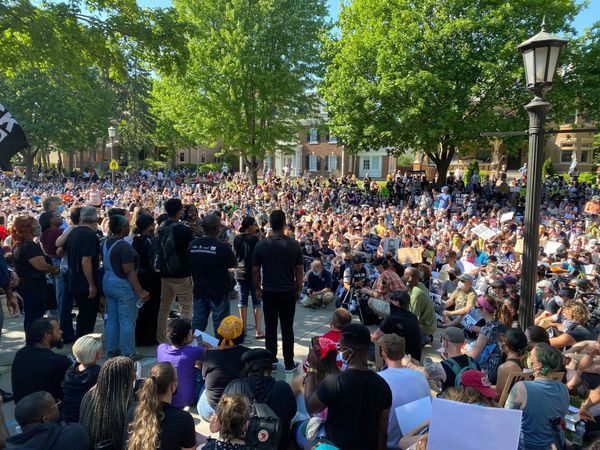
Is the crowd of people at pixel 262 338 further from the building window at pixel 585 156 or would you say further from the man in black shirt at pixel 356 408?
the building window at pixel 585 156

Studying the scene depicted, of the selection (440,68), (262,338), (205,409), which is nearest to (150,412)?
(205,409)

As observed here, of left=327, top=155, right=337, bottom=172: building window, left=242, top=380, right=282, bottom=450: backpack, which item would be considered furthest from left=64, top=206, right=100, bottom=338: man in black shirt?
left=327, top=155, right=337, bottom=172: building window

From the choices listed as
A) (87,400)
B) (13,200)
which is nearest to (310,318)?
(87,400)

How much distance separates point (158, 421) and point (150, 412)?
0.08 metres

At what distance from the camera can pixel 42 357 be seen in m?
3.88

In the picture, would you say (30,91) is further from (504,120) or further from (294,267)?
(294,267)

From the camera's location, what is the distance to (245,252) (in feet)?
23.4

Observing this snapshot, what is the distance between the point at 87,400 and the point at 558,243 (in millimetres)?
11252

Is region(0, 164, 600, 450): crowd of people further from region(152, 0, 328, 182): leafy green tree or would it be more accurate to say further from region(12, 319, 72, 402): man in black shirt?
region(152, 0, 328, 182): leafy green tree

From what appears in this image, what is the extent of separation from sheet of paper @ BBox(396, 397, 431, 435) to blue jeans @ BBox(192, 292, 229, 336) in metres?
3.01

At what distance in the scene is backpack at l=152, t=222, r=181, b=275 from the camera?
20.0ft

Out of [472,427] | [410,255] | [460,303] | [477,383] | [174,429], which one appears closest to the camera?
[472,427]

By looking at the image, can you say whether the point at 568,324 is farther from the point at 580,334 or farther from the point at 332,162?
the point at 332,162

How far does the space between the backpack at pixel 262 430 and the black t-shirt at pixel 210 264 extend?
2753 millimetres
